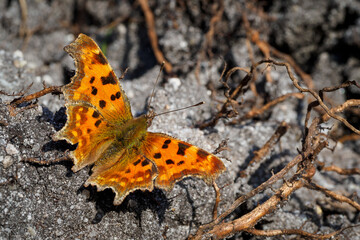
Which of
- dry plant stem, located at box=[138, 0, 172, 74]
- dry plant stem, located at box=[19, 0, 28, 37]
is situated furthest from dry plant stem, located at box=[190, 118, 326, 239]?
dry plant stem, located at box=[19, 0, 28, 37]

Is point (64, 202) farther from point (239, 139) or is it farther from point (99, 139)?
point (239, 139)

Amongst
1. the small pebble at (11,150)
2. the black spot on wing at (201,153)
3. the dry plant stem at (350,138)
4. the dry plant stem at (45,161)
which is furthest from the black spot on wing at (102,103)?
the dry plant stem at (350,138)

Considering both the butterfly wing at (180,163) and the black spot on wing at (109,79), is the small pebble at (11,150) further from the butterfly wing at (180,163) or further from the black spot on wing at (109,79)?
the butterfly wing at (180,163)

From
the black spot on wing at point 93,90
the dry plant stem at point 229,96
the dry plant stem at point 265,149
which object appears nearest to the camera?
the black spot on wing at point 93,90

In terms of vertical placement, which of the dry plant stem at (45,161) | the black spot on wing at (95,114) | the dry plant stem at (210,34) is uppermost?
the dry plant stem at (210,34)

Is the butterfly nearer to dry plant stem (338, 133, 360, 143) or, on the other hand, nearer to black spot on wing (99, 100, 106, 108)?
black spot on wing (99, 100, 106, 108)

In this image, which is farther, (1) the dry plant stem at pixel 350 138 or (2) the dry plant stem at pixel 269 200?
(1) the dry plant stem at pixel 350 138

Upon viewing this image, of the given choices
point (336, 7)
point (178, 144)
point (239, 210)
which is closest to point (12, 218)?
point (178, 144)
